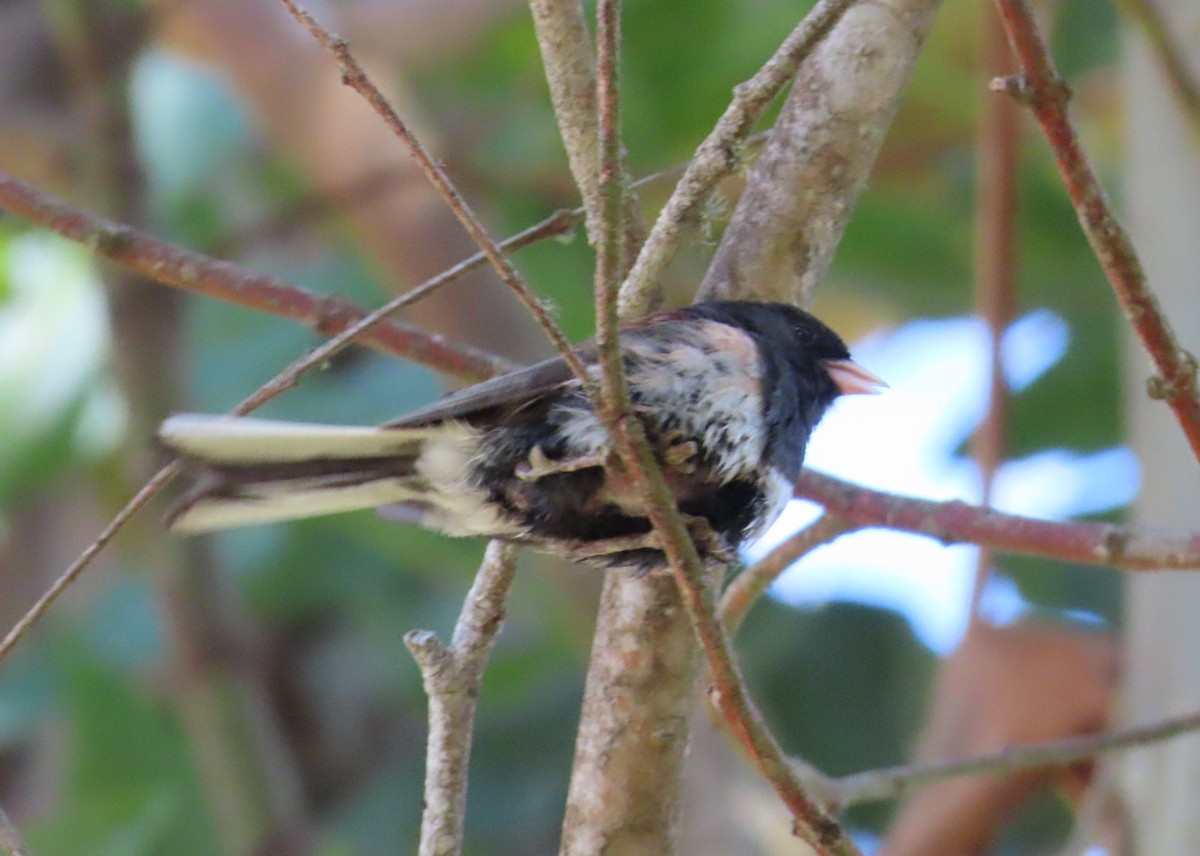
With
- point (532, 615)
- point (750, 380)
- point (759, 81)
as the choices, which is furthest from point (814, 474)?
point (532, 615)

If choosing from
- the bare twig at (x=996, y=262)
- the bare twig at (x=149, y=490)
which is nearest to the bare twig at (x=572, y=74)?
the bare twig at (x=149, y=490)

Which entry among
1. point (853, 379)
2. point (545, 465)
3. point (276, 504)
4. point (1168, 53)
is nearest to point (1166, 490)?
point (1168, 53)

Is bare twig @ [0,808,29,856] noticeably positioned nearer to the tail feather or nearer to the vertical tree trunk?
the tail feather

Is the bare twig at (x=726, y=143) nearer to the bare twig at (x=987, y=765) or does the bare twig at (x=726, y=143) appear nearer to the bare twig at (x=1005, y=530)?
the bare twig at (x=1005, y=530)

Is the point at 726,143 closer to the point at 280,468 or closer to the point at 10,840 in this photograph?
the point at 280,468

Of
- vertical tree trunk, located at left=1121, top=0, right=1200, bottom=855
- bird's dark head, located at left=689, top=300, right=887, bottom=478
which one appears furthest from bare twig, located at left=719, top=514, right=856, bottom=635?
vertical tree trunk, located at left=1121, top=0, right=1200, bottom=855

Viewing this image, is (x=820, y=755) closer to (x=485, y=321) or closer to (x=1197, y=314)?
(x=485, y=321)

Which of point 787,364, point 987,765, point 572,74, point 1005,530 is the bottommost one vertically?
point 987,765
